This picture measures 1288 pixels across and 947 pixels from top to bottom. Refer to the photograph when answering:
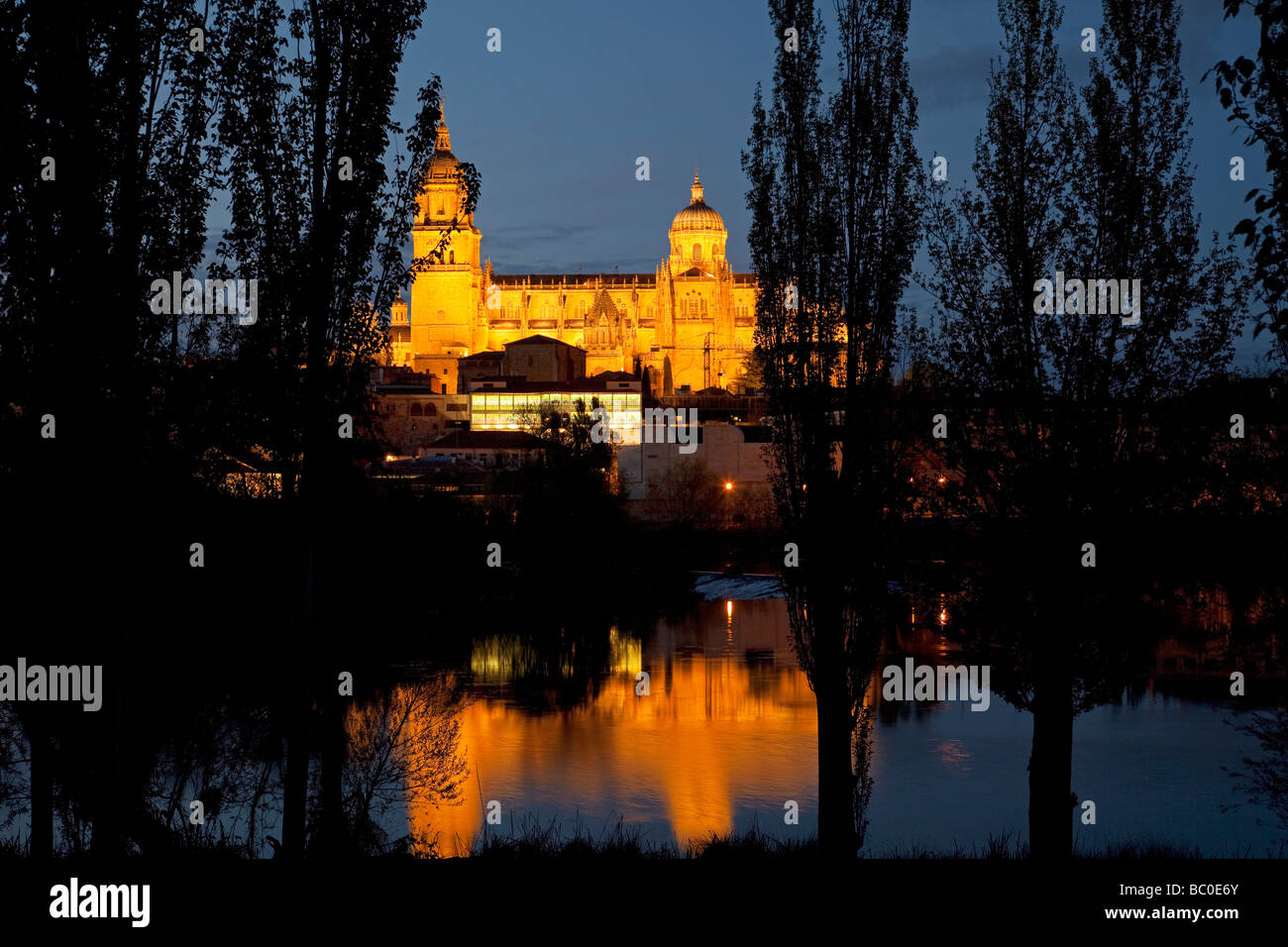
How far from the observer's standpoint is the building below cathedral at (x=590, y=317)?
316 ft

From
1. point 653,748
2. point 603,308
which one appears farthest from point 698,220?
point 653,748

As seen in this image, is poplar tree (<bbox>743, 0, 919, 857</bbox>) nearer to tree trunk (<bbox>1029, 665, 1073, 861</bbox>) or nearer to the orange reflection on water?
tree trunk (<bbox>1029, 665, 1073, 861</bbox>)

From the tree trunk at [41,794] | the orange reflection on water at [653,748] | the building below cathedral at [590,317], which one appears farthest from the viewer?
the building below cathedral at [590,317]

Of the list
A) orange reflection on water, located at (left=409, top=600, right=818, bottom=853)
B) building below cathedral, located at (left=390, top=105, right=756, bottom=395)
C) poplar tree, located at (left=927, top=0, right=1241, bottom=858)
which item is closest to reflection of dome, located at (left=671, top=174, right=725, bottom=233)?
building below cathedral, located at (left=390, top=105, right=756, bottom=395)

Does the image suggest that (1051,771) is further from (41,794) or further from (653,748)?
(653,748)

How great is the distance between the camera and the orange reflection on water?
59.3 feet

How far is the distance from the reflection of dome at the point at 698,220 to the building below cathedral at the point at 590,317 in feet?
16.6

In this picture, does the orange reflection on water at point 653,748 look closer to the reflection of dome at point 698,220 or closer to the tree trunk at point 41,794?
the tree trunk at point 41,794

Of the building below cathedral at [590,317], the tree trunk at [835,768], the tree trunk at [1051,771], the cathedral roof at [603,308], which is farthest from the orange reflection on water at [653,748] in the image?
the cathedral roof at [603,308]

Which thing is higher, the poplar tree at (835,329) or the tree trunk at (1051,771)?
the poplar tree at (835,329)

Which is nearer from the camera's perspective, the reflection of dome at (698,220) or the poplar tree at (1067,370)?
the poplar tree at (1067,370)

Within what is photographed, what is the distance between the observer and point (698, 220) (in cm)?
11188

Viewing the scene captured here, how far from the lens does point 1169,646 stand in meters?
28.7
